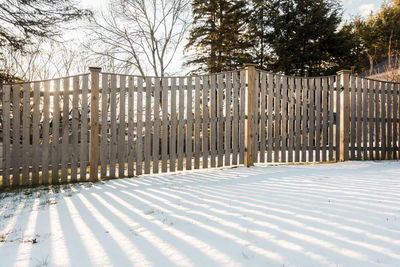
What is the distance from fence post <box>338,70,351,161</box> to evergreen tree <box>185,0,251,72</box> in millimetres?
8138

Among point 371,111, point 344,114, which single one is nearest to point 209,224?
point 344,114

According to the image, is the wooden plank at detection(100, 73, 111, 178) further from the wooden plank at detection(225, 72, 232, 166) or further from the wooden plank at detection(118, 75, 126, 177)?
the wooden plank at detection(225, 72, 232, 166)

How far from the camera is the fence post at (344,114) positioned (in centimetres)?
522

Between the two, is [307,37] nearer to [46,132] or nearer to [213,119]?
[213,119]

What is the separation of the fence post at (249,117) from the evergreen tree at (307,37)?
8.58m

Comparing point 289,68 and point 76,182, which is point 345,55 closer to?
point 289,68

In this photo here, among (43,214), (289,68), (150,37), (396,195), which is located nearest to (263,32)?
(289,68)

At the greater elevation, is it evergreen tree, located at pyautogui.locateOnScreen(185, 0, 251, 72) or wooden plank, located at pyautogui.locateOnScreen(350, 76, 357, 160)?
evergreen tree, located at pyautogui.locateOnScreen(185, 0, 251, 72)

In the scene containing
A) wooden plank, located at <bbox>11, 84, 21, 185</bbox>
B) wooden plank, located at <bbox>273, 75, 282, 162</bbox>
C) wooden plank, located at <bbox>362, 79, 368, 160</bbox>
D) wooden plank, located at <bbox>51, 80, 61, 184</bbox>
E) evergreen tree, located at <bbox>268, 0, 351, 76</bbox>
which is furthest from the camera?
evergreen tree, located at <bbox>268, 0, 351, 76</bbox>

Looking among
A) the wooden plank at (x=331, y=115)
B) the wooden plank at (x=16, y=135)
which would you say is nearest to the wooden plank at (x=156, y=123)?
the wooden plank at (x=16, y=135)

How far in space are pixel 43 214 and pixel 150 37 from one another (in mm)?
12778

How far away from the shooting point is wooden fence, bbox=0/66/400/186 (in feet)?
12.7

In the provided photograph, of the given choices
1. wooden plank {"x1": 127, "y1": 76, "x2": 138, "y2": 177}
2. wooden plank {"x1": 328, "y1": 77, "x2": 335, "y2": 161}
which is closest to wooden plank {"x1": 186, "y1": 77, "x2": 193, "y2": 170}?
wooden plank {"x1": 127, "y1": 76, "x2": 138, "y2": 177}

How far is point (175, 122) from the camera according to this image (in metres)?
4.34
